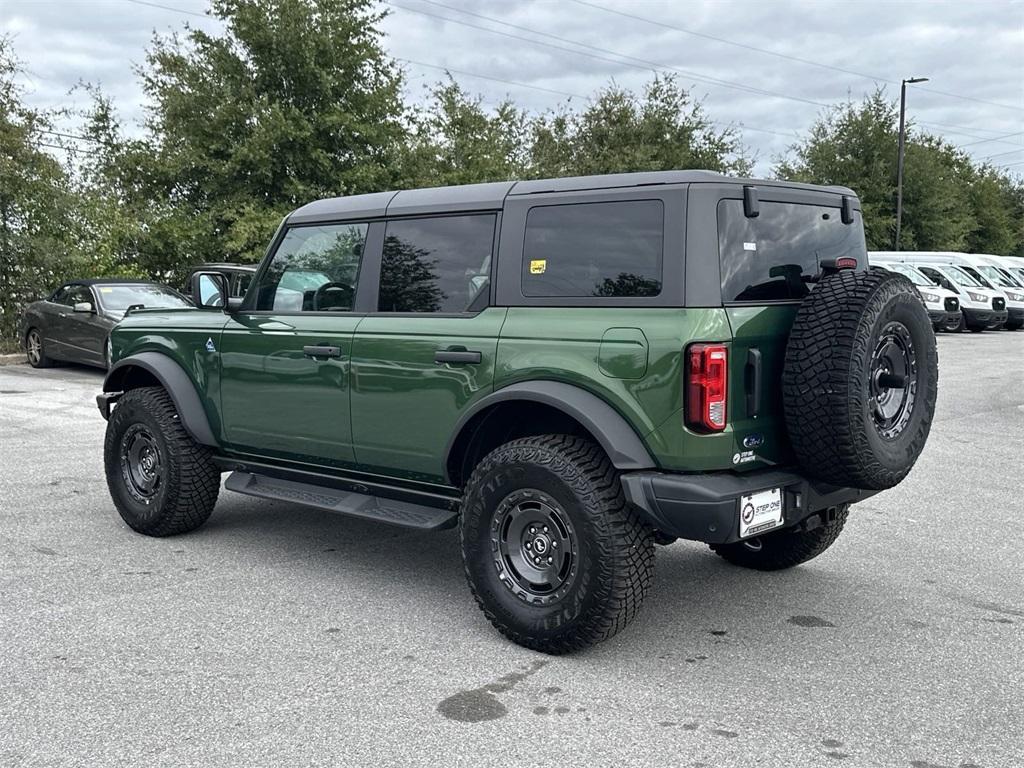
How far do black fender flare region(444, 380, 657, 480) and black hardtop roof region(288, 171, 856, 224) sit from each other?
2.88 feet

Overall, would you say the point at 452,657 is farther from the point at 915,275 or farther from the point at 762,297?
the point at 915,275

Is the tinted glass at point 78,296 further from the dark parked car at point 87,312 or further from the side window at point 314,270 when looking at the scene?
the side window at point 314,270

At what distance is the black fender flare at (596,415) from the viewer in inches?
156

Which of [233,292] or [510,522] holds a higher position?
[233,292]

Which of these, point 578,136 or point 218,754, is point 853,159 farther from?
point 218,754

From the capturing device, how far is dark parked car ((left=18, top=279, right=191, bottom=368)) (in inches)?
585

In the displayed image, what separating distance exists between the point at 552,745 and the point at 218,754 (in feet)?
3.49

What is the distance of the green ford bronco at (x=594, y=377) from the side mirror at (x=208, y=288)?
2.11 ft

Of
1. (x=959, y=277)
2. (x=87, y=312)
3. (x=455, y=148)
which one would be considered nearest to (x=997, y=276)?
(x=959, y=277)

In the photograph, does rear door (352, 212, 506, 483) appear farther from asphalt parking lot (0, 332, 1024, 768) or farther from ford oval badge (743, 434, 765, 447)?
ford oval badge (743, 434, 765, 447)

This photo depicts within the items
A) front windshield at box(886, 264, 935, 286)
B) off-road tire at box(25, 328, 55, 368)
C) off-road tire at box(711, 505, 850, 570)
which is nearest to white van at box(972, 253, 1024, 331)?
front windshield at box(886, 264, 935, 286)

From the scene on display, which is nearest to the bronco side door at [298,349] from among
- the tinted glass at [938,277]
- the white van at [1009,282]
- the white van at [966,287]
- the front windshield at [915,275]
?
the front windshield at [915,275]

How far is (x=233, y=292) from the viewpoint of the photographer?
6.02m

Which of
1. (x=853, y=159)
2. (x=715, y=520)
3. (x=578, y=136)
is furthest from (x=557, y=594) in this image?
(x=853, y=159)
